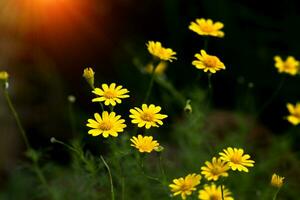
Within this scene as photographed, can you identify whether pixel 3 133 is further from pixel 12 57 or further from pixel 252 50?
pixel 252 50

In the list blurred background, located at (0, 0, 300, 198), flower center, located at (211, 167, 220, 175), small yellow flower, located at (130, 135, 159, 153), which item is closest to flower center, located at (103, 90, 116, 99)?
small yellow flower, located at (130, 135, 159, 153)

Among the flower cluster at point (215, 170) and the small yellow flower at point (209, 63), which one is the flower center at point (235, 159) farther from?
the small yellow flower at point (209, 63)

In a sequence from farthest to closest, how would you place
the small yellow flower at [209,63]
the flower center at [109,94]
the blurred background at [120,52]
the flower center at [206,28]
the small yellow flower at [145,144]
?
1. the blurred background at [120,52]
2. the flower center at [206,28]
3. the small yellow flower at [209,63]
4. the flower center at [109,94]
5. the small yellow flower at [145,144]

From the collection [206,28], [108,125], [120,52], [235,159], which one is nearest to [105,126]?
[108,125]

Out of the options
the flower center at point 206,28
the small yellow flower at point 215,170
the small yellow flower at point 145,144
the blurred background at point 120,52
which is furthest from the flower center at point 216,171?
the blurred background at point 120,52

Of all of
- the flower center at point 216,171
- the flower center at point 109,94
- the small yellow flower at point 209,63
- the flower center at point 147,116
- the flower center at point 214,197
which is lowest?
the flower center at point 214,197

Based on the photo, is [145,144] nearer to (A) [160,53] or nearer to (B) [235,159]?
(B) [235,159]

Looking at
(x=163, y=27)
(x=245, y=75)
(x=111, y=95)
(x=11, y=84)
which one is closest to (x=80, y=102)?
(x=11, y=84)
